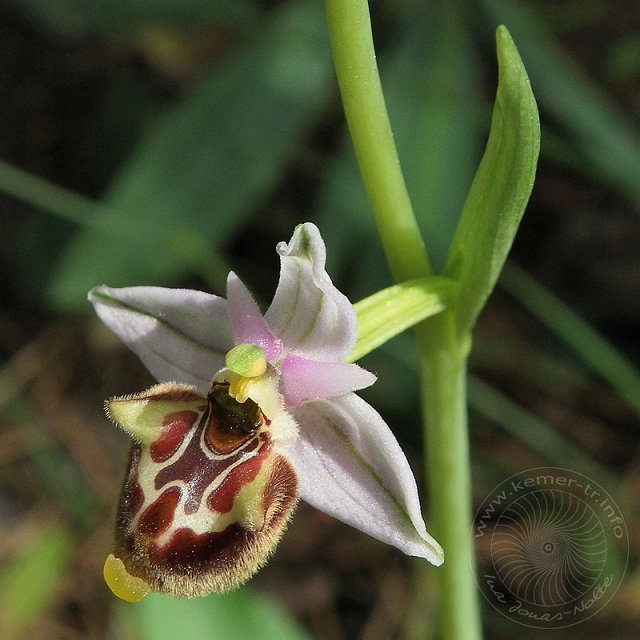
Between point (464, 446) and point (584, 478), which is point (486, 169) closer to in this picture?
point (464, 446)

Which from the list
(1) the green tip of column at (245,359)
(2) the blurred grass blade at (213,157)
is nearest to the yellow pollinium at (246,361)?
(1) the green tip of column at (245,359)

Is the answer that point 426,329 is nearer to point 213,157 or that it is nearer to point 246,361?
point 246,361

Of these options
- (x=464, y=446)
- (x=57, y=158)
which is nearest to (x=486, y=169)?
(x=464, y=446)

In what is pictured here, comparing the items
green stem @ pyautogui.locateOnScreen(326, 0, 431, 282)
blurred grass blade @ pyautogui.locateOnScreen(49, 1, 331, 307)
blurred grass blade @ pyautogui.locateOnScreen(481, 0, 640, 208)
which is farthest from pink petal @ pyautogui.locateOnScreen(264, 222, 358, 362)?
blurred grass blade @ pyautogui.locateOnScreen(481, 0, 640, 208)

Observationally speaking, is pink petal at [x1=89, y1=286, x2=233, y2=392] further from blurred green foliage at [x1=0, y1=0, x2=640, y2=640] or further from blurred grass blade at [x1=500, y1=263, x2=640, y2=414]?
blurred grass blade at [x1=500, y1=263, x2=640, y2=414]

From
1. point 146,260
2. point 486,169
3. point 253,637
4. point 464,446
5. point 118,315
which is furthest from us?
point 146,260

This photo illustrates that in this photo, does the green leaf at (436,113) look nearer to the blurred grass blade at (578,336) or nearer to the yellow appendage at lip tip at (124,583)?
the blurred grass blade at (578,336)
